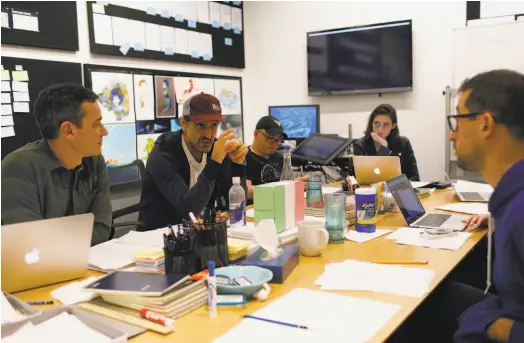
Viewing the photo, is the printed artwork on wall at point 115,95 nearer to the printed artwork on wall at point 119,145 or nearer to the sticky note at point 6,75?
the printed artwork on wall at point 119,145

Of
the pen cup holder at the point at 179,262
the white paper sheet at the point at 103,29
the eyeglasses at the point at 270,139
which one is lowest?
the pen cup holder at the point at 179,262

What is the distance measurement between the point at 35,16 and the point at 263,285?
2.65 m

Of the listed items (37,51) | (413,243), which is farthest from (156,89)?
(413,243)

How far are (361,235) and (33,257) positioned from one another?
1.22m

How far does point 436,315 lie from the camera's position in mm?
1873

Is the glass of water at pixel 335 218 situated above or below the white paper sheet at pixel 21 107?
below

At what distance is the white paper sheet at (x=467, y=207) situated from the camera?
7.83 ft

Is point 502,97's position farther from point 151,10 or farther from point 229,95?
point 229,95

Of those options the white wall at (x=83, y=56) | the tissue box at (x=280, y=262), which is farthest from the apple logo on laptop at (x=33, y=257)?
the white wall at (x=83, y=56)

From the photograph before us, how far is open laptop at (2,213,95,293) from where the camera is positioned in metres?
1.31

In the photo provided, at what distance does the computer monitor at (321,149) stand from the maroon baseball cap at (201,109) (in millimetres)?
1307

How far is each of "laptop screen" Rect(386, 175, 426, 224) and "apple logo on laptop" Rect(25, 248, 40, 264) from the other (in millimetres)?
1520

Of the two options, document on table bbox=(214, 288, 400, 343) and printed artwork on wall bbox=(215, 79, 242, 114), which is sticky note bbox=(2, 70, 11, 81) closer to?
printed artwork on wall bbox=(215, 79, 242, 114)

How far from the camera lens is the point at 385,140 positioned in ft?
12.2
